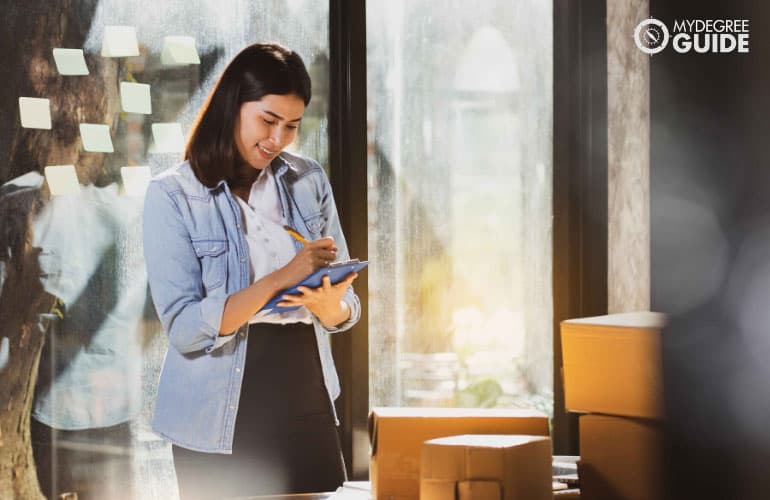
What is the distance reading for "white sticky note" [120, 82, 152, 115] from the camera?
8.67 feet

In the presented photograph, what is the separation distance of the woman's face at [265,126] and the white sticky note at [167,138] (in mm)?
493

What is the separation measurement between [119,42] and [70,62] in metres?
0.16

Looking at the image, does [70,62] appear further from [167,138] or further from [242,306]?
[242,306]

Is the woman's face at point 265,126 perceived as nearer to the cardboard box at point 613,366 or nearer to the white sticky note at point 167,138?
the white sticky note at point 167,138

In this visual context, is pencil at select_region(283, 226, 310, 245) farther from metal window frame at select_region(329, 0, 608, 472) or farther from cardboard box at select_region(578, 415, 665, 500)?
metal window frame at select_region(329, 0, 608, 472)

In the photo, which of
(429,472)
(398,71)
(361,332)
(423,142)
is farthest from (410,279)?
(429,472)

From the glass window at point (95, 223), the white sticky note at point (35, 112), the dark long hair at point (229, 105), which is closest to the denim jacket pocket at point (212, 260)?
the dark long hair at point (229, 105)

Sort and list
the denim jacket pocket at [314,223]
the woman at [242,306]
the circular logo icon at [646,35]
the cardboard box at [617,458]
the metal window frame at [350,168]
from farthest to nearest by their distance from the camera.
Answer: the circular logo icon at [646,35]
the metal window frame at [350,168]
the denim jacket pocket at [314,223]
the woman at [242,306]
the cardboard box at [617,458]

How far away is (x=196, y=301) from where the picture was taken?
7.02 feet

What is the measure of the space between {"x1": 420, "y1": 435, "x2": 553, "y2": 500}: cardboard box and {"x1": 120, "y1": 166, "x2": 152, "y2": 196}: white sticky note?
161cm

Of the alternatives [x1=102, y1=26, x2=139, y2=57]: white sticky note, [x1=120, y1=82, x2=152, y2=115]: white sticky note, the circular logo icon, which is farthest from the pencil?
the circular logo icon

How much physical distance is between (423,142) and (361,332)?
0.69 metres

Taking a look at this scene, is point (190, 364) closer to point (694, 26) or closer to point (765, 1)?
point (694, 26)

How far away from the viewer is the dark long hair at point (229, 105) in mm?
2250
